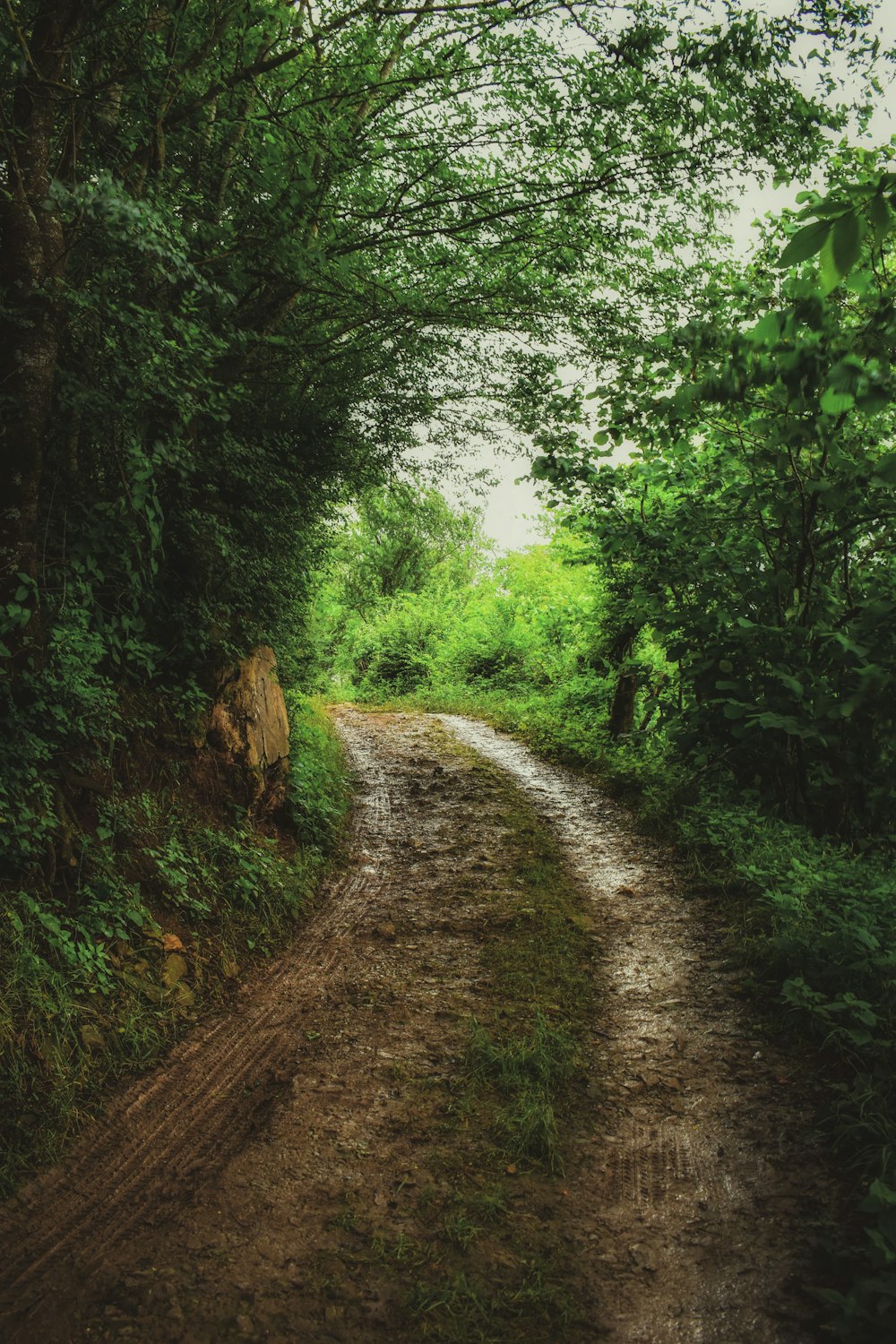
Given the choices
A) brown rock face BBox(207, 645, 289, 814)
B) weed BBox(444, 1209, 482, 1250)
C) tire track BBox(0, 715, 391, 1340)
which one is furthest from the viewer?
brown rock face BBox(207, 645, 289, 814)

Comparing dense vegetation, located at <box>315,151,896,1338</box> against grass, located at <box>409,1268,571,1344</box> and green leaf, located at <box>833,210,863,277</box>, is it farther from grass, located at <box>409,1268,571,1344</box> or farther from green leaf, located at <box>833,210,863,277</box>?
grass, located at <box>409,1268,571,1344</box>

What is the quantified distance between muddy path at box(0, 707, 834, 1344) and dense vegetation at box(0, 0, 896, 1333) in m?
0.45

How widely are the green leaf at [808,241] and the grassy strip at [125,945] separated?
15.3ft

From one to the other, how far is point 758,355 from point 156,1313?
4.76 meters

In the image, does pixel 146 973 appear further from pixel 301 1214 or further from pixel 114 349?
pixel 114 349

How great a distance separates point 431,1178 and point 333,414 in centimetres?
756

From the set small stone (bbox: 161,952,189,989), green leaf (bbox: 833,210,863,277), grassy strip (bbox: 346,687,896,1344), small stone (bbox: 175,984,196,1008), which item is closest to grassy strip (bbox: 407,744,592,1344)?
grassy strip (bbox: 346,687,896,1344)

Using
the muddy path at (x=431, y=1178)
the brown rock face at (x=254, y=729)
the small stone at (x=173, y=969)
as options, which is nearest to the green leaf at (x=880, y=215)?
the muddy path at (x=431, y=1178)

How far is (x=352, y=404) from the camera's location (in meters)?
8.55

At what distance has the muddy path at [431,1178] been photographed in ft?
9.14

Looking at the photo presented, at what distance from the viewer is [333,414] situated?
27.2ft

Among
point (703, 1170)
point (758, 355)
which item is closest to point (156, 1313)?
point (703, 1170)

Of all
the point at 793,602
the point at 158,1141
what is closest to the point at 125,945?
the point at 158,1141

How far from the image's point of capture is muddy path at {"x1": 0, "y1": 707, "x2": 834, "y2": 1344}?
2.79 meters
